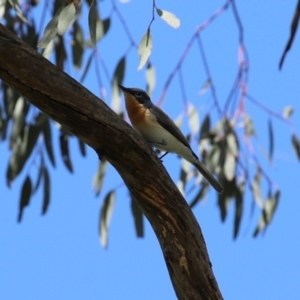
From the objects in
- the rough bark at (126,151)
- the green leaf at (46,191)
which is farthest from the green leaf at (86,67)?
the rough bark at (126,151)

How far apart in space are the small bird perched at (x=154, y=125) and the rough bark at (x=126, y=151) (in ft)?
4.84

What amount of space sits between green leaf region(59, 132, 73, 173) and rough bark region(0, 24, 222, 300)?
203 cm

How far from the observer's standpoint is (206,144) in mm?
6082

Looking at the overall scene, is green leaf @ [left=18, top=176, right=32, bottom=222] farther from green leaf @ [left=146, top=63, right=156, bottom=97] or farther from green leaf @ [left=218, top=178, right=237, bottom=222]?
green leaf @ [left=218, top=178, right=237, bottom=222]

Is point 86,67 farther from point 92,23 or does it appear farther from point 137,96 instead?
point 92,23

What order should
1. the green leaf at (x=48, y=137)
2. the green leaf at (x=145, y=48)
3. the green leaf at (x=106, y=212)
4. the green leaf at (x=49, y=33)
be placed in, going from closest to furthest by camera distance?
1. the green leaf at (x=49, y=33)
2. the green leaf at (x=145, y=48)
3. the green leaf at (x=48, y=137)
4. the green leaf at (x=106, y=212)

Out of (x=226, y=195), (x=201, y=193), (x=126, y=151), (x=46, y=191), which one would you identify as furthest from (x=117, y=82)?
(x=126, y=151)

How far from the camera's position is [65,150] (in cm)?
552

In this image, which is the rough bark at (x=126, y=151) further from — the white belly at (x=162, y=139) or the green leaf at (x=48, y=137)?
the green leaf at (x=48, y=137)

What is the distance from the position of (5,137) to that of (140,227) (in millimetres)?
1214

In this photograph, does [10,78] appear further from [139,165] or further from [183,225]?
[183,225]

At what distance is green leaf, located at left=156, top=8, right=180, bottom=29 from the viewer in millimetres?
3643

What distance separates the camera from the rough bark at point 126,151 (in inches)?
124

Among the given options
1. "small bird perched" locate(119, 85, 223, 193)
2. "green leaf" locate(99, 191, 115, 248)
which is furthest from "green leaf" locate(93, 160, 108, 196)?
"small bird perched" locate(119, 85, 223, 193)
